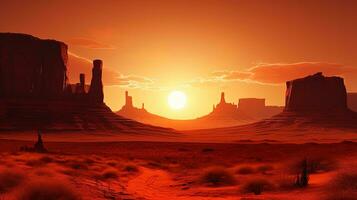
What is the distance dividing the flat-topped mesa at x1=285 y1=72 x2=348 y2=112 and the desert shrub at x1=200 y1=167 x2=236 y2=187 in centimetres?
10938

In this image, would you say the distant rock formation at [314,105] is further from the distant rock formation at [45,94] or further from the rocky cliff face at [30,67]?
the rocky cliff face at [30,67]

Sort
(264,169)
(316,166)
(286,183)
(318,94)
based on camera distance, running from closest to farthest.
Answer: (286,183) < (316,166) < (264,169) < (318,94)

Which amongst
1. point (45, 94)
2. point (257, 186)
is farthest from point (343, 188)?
point (45, 94)

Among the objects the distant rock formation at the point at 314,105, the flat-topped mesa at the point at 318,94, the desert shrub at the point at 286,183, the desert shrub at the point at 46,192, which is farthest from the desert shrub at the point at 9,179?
the flat-topped mesa at the point at 318,94

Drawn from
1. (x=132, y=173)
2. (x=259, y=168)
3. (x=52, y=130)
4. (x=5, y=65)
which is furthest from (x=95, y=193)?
(x=5, y=65)

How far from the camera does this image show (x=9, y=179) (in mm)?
14078

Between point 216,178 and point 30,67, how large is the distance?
290 feet

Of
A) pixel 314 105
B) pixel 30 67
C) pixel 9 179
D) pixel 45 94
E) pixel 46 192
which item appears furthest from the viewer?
pixel 314 105

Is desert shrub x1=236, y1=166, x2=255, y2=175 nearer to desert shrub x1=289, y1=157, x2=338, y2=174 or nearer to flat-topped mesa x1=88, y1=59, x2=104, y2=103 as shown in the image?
desert shrub x1=289, y1=157, x2=338, y2=174

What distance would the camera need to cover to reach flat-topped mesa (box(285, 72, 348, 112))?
122438 mm

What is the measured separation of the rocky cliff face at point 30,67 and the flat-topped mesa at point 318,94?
7450cm

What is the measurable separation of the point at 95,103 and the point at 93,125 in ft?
39.2

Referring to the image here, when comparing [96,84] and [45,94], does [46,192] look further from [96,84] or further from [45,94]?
[96,84]

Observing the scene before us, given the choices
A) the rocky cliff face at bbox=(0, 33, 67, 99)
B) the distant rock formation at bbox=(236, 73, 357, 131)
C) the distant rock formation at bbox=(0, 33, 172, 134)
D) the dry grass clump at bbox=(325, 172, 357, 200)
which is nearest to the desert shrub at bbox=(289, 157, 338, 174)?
the dry grass clump at bbox=(325, 172, 357, 200)
